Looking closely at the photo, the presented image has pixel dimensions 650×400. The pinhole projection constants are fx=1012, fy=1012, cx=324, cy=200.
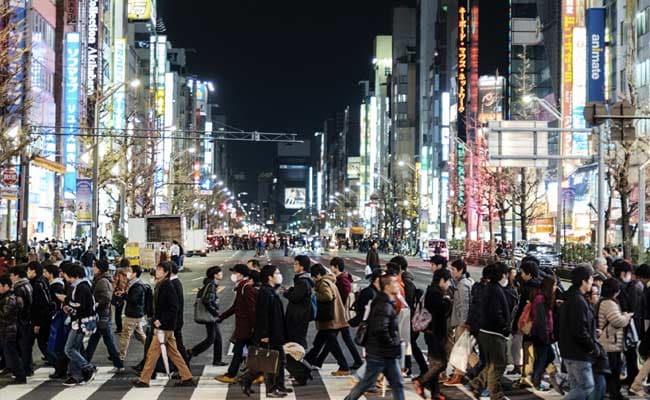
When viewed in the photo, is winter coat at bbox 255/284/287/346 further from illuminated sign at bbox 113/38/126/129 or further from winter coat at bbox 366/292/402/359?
illuminated sign at bbox 113/38/126/129

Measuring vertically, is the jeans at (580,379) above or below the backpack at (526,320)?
below

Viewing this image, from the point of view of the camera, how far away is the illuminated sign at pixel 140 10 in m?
117

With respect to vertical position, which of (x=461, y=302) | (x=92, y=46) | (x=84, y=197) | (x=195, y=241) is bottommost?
(x=195, y=241)

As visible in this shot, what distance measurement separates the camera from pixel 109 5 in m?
77.8

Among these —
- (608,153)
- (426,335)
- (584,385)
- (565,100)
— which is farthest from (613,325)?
(565,100)

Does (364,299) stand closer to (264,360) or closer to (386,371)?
(264,360)

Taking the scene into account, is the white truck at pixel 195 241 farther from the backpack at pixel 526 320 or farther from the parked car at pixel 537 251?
the backpack at pixel 526 320

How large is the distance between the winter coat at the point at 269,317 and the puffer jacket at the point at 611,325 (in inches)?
155

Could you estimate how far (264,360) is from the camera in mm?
12758

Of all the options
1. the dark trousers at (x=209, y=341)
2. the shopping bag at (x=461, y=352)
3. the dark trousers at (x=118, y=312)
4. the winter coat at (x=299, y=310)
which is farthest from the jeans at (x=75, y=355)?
the shopping bag at (x=461, y=352)

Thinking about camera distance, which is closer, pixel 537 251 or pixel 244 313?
pixel 244 313

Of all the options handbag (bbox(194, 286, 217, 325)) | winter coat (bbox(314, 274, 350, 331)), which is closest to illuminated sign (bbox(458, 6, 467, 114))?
handbag (bbox(194, 286, 217, 325))

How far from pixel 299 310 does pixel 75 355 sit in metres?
3.26

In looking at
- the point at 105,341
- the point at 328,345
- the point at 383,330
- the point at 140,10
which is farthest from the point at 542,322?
the point at 140,10
